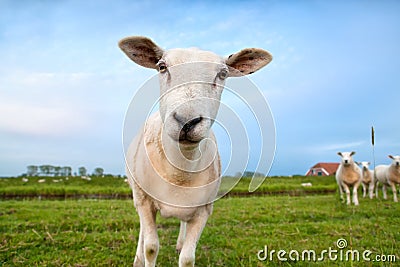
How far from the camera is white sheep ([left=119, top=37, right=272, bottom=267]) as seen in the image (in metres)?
2.39

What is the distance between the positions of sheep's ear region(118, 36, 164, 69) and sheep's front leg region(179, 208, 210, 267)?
166 cm

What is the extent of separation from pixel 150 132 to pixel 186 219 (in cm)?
101

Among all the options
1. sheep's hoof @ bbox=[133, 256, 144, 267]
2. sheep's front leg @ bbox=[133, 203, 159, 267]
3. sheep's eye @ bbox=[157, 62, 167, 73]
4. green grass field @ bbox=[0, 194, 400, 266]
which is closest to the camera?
Result: sheep's eye @ bbox=[157, 62, 167, 73]

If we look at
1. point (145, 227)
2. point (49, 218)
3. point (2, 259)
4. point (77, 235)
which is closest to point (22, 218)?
point (49, 218)

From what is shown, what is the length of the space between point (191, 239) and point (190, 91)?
65.0 inches

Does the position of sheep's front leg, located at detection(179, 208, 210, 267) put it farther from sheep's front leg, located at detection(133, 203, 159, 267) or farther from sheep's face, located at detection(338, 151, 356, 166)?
sheep's face, located at detection(338, 151, 356, 166)

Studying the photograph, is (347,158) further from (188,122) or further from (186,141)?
(188,122)

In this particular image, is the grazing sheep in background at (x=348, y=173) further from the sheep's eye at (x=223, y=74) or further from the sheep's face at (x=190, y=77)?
the sheep's eye at (x=223, y=74)

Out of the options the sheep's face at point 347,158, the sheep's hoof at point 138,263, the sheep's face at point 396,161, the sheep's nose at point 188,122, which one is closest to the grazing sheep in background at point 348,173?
the sheep's face at point 347,158

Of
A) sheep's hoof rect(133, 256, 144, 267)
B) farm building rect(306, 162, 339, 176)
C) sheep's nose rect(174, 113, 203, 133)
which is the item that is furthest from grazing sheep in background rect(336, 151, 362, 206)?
farm building rect(306, 162, 339, 176)

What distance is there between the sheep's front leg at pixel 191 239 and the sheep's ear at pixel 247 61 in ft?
5.01

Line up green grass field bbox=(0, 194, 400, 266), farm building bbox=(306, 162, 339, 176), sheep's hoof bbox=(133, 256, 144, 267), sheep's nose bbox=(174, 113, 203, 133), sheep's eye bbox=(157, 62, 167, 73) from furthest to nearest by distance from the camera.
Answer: farm building bbox=(306, 162, 339, 176) → green grass field bbox=(0, 194, 400, 266) → sheep's hoof bbox=(133, 256, 144, 267) → sheep's eye bbox=(157, 62, 167, 73) → sheep's nose bbox=(174, 113, 203, 133)

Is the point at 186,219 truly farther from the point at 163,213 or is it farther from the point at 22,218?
the point at 22,218

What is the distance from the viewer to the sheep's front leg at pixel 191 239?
318cm
